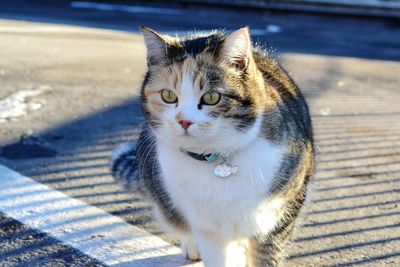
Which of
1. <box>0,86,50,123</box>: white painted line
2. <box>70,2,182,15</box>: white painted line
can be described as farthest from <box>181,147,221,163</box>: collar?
<box>70,2,182,15</box>: white painted line

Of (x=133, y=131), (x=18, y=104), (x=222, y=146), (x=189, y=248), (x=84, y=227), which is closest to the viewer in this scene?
(x=222, y=146)

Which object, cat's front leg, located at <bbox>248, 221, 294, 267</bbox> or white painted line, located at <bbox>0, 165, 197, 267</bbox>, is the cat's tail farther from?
cat's front leg, located at <bbox>248, 221, 294, 267</bbox>

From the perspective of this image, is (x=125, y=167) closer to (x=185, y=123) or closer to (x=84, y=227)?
(x=84, y=227)

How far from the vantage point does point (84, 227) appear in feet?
10.0

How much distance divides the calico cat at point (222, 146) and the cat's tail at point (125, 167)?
645mm

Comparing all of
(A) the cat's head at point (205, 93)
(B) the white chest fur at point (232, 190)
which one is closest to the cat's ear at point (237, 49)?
(A) the cat's head at point (205, 93)

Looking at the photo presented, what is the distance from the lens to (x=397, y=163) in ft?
14.2

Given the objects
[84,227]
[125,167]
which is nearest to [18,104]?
[125,167]

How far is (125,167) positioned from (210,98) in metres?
1.22

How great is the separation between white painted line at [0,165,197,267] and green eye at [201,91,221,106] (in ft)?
3.07

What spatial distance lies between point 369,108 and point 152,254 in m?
3.84

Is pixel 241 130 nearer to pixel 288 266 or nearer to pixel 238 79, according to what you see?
pixel 238 79

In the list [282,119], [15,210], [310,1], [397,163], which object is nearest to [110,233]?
[15,210]

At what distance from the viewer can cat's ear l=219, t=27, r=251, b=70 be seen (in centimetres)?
234
